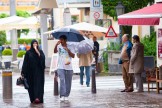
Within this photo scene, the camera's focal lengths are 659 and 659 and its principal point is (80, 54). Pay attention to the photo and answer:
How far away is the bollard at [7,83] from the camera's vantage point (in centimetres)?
1970

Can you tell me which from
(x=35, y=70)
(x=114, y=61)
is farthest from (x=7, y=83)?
(x=114, y=61)

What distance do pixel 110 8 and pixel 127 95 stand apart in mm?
15590

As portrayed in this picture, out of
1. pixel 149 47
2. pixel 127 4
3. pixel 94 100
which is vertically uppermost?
pixel 127 4

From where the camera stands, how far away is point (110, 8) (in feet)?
116

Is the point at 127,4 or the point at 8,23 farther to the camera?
the point at 8,23

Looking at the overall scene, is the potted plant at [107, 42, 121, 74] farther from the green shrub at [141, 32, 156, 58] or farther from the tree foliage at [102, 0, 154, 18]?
the tree foliage at [102, 0, 154, 18]

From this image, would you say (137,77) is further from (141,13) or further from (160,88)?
(141,13)

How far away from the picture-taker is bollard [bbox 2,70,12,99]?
64.6 feet

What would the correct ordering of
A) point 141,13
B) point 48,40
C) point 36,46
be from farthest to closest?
point 48,40 < point 141,13 < point 36,46

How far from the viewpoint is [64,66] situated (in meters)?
18.4

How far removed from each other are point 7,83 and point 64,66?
7.47 ft

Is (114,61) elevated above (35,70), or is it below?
below

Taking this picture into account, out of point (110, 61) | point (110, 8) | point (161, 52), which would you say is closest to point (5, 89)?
point (161, 52)

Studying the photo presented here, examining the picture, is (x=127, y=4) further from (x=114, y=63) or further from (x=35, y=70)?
(x=35, y=70)
